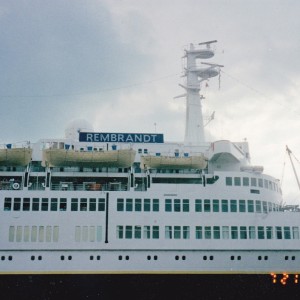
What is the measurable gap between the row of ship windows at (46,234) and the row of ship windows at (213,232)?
160cm

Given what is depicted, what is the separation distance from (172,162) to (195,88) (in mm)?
9603

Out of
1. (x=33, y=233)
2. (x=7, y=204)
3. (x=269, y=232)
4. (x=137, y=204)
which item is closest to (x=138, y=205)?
(x=137, y=204)

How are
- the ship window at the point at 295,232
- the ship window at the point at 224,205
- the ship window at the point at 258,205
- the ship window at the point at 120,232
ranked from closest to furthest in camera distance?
the ship window at the point at 120,232 < the ship window at the point at 295,232 < the ship window at the point at 224,205 < the ship window at the point at 258,205

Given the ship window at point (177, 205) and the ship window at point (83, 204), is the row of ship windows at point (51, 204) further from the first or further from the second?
the ship window at point (177, 205)

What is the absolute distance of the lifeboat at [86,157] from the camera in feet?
103

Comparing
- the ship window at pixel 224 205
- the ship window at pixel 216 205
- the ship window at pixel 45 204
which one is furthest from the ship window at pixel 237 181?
the ship window at pixel 45 204

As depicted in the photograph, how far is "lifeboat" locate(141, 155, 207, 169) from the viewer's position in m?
31.8

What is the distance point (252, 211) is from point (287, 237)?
2793 millimetres

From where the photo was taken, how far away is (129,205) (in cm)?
3027

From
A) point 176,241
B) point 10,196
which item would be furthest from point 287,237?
point 10,196

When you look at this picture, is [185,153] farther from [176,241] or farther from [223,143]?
[176,241]

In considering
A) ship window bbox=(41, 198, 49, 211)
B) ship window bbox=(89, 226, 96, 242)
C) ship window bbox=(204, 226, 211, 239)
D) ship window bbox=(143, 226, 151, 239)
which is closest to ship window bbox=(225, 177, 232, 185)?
ship window bbox=(204, 226, 211, 239)

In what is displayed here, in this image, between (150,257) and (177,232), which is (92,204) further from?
(177,232)

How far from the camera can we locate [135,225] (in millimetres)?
29781
